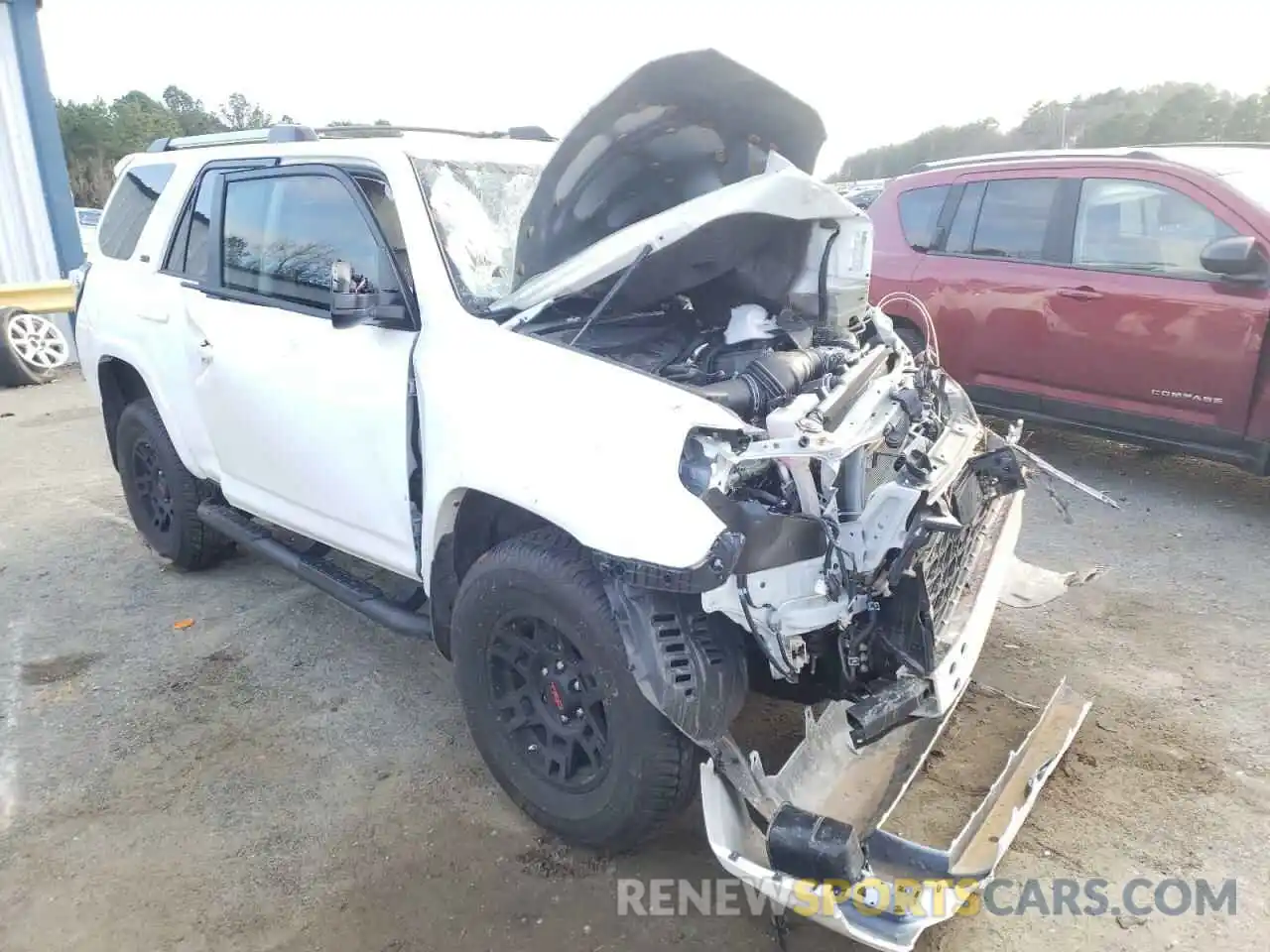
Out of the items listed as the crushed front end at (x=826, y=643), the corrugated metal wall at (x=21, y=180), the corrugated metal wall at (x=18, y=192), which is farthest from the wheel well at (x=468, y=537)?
the corrugated metal wall at (x=18, y=192)

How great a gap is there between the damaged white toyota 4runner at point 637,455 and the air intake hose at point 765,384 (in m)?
0.01

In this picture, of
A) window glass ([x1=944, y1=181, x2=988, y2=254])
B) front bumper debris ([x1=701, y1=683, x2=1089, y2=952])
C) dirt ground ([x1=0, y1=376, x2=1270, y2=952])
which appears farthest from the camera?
window glass ([x1=944, y1=181, x2=988, y2=254])

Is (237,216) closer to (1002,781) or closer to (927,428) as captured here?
(927,428)

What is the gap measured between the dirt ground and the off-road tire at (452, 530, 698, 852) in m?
0.19

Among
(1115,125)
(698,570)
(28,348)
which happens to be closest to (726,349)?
(698,570)

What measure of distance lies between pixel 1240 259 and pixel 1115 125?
30.8 metres

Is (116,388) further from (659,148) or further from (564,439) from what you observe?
(564,439)

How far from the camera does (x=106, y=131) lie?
27250 mm

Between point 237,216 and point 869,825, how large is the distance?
331 cm

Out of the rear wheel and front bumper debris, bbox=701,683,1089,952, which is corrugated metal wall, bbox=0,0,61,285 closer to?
the rear wheel

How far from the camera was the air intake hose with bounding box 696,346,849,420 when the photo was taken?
258 cm

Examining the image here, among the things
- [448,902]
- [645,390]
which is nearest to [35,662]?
[448,902]

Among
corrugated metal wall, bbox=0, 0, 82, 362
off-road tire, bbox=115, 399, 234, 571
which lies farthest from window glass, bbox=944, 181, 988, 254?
corrugated metal wall, bbox=0, 0, 82, 362

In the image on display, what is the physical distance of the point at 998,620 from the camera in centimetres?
412
